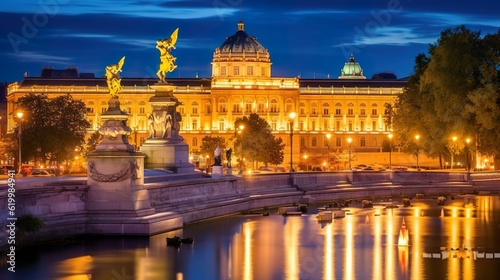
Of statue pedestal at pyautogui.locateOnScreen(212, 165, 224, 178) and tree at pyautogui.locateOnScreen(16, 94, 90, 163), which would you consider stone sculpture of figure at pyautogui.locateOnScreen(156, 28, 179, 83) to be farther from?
tree at pyautogui.locateOnScreen(16, 94, 90, 163)

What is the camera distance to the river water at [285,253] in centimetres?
3584

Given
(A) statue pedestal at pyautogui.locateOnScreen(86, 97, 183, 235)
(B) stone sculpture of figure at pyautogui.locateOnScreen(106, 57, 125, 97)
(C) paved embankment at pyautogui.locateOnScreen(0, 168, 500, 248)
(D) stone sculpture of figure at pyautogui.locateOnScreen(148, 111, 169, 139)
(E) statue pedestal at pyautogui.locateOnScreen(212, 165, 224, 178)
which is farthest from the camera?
(E) statue pedestal at pyautogui.locateOnScreen(212, 165, 224, 178)

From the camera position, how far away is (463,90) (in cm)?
8850

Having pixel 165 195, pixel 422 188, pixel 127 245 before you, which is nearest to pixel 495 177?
pixel 422 188

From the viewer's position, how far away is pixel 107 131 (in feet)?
Result: 151

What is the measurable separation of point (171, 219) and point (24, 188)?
311 inches

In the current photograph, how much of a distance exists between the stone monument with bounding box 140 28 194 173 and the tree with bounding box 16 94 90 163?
38256 millimetres

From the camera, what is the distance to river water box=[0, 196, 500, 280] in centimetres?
3584

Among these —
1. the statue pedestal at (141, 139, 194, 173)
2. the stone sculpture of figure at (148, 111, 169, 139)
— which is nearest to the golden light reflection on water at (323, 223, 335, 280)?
the statue pedestal at (141, 139, 194, 173)

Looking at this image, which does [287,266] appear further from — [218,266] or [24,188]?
[24,188]

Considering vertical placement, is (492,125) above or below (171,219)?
above

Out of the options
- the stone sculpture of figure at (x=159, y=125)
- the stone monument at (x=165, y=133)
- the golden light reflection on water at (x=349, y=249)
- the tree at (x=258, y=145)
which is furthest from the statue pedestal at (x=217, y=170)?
the tree at (x=258, y=145)

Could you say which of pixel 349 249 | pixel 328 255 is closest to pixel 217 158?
pixel 349 249

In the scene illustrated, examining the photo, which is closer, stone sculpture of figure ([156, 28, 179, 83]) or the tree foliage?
stone sculpture of figure ([156, 28, 179, 83])
